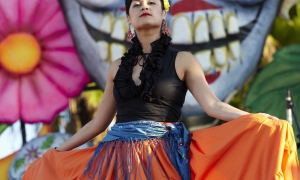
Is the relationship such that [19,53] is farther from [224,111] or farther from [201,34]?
[224,111]

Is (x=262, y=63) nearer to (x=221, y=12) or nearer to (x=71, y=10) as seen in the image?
(x=221, y=12)

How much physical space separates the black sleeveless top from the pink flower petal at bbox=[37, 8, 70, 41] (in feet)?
5.32

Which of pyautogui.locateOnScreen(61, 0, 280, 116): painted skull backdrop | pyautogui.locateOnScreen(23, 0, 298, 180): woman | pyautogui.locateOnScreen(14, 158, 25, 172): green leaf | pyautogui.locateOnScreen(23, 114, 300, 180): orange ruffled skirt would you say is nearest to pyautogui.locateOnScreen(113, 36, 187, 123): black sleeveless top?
pyautogui.locateOnScreen(23, 0, 298, 180): woman

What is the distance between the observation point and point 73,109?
3893 millimetres

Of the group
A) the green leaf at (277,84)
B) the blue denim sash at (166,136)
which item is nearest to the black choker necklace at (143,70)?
the blue denim sash at (166,136)

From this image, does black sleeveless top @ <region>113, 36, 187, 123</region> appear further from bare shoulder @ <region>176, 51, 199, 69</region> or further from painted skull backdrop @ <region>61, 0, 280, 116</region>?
painted skull backdrop @ <region>61, 0, 280, 116</region>

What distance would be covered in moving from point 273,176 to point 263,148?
0.12 m

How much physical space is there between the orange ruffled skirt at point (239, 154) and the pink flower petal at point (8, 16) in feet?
5.87

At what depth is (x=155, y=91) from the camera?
2.26 meters

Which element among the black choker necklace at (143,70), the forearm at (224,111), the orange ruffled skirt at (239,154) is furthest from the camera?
the black choker necklace at (143,70)

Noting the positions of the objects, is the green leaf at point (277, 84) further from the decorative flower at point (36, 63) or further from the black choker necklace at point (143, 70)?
the black choker necklace at point (143, 70)

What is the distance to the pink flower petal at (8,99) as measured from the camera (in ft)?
12.4

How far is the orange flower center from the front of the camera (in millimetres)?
3779

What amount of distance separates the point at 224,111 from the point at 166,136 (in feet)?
0.91
